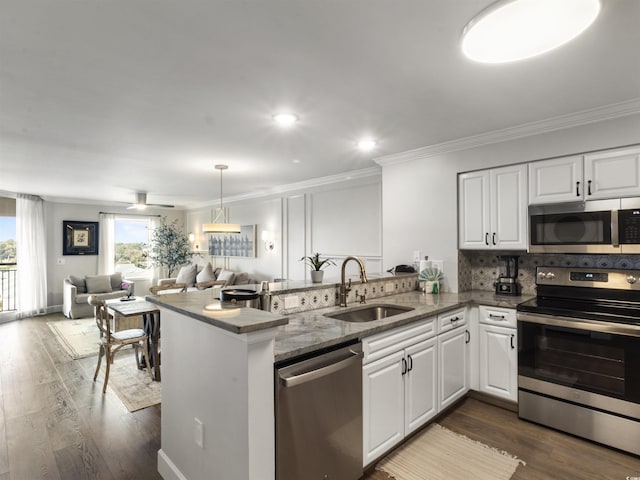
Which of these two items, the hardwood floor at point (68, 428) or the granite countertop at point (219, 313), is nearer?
the granite countertop at point (219, 313)

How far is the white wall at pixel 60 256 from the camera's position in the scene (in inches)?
293

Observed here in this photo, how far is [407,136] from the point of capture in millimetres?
3307

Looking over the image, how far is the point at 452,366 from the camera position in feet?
9.46

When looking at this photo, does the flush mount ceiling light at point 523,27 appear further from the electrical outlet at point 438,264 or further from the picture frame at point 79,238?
the picture frame at point 79,238

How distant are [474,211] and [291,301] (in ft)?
6.90

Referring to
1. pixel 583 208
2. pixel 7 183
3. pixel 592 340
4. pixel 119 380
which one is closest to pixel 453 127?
pixel 583 208

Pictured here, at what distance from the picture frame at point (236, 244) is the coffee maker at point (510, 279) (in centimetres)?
485

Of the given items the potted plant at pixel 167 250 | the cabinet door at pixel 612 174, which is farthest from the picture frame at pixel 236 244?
the cabinet door at pixel 612 174

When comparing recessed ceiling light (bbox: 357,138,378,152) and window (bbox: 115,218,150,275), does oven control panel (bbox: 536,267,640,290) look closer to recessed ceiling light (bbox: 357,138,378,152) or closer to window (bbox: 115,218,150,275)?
recessed ceiling light (bbox: 357,138,378,152)

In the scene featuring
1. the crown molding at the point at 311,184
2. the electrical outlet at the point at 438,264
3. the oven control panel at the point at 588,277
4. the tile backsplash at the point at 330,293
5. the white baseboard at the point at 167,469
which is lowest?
the white baseboard at the point at 167,469

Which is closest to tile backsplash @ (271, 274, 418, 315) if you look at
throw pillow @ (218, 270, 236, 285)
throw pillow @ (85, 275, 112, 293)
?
throw pillow @ (218, 270, 236, 285)

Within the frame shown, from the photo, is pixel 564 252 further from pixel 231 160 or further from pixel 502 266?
pixel 231 160

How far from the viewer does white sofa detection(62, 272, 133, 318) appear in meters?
6.69

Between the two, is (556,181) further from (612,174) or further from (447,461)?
(447,461)
